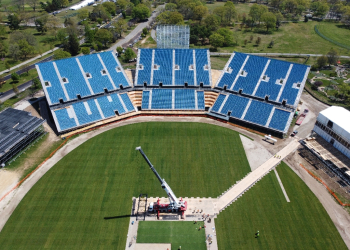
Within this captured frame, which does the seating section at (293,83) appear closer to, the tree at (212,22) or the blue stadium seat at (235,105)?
the blue stadium seat at (235,105)

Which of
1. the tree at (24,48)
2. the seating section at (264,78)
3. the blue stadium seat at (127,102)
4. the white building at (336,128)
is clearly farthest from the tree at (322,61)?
the tree at (24,48)

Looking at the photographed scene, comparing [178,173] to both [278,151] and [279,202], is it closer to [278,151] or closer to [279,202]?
[279,202]

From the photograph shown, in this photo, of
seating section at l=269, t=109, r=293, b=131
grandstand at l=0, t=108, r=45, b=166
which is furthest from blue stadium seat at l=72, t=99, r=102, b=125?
seating section at l=269, t=109, r=293, b=131

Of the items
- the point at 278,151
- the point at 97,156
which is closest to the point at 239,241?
the point at 278,151

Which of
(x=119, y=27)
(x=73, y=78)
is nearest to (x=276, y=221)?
(x=73, y=78)

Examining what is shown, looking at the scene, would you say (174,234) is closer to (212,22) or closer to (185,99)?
(185,99)
